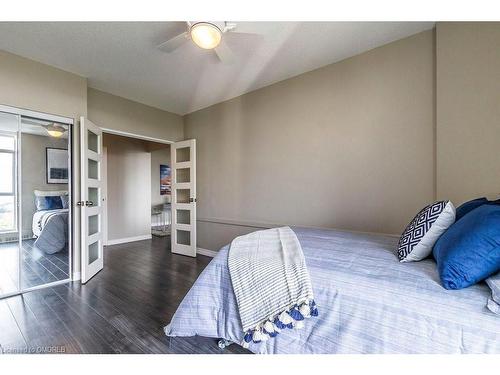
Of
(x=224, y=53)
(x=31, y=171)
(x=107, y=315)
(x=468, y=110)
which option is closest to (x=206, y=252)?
(x=107, y=315)

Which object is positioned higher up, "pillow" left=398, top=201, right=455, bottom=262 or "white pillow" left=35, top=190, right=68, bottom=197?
"white pillow" left=35, top=190, right=68, bottom=197

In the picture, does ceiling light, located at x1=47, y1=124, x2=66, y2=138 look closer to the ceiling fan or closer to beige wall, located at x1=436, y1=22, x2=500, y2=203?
the ceiling fan

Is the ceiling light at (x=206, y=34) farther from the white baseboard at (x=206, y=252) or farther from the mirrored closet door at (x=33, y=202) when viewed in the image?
the white baseboard at (x=206, y=252)

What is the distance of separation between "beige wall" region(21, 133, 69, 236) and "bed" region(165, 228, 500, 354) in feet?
7.73

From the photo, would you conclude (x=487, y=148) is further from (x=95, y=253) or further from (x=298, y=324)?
(x=95, y=253)

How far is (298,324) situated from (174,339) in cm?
98

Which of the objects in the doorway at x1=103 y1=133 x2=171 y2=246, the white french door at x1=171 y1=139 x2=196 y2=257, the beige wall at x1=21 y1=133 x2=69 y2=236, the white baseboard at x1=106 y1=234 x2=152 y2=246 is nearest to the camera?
the beige wall at x1=21 y1=133 x2=69 y2=236

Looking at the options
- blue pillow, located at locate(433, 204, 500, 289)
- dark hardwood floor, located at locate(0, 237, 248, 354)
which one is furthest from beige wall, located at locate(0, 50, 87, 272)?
blue pillow, located at locate(433, 204, 500, 289)

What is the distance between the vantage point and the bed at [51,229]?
2.65 metres

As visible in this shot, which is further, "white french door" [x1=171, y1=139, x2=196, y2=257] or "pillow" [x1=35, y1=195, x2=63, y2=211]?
"white french door" [x1=171, y1=139, x2=196, y2=257]

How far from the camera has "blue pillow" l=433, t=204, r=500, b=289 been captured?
921mm

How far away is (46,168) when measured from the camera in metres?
2.70

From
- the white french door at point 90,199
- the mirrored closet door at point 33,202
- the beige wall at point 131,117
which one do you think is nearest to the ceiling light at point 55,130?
the mirrored closet door at point 33,202
